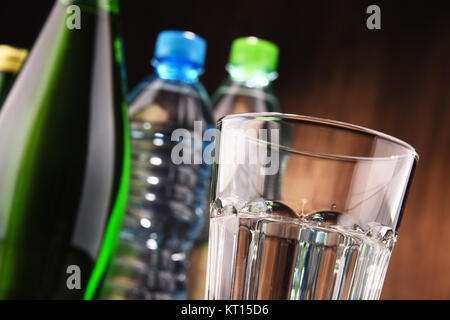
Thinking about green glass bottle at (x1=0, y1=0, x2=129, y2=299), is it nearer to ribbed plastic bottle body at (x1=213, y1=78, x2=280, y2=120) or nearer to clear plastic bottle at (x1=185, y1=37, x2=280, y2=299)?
clear plastic bottle at (x1=185, y1=37, x2=280, y2=299)

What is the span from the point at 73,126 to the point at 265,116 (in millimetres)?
163

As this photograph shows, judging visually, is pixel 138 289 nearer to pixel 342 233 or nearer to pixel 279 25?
pixel 342 233

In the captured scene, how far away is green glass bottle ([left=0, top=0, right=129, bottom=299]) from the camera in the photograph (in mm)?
319

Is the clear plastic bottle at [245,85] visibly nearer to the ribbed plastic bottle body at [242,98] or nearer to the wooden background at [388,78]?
the ribbed plastic bottle body at [242,98]

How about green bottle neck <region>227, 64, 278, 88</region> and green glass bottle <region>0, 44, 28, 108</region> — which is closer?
green glass bottle <region>0, 44, 28, 108</region>

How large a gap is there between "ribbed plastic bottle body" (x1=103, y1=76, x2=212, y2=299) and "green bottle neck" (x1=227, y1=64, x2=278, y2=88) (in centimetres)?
5

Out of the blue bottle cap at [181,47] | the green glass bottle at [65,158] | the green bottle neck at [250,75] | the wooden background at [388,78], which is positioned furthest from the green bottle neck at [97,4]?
the wooden background at [388,78]

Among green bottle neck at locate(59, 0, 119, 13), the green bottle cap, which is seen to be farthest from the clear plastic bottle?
green bottle neck at locate(59, 0, 119, 13)

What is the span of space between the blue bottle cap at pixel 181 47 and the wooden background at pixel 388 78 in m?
0.32

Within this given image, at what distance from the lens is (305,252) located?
0.25m

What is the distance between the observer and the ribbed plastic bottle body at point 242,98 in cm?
69

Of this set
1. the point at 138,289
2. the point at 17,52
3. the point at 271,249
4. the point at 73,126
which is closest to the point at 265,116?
the point at 271,249

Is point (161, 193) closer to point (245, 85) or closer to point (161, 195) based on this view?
point (161, 195)

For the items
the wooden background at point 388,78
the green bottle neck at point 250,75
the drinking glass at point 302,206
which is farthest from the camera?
the wooden background at point 388,78
